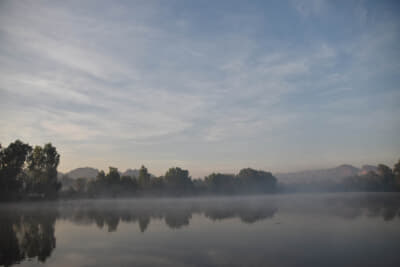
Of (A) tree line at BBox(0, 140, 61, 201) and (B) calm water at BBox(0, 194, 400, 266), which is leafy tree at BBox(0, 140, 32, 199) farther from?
(B) calm water at BBox(0, 194, 400, 266)

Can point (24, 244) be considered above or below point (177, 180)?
below

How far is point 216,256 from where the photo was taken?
1686 cm

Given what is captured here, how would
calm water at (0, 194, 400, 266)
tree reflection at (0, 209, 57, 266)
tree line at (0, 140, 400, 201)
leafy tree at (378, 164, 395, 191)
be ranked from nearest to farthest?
calm water at (0, 194, 400, 266) < tree reflection at (0, 209, 57, 266) < tree line at (0, 140, 400, 201) < leafy tree at (378, 164, 395, 191)

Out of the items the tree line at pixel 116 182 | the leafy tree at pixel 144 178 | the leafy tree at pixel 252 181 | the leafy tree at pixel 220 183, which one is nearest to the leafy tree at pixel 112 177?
the tree line at pixel 116 182

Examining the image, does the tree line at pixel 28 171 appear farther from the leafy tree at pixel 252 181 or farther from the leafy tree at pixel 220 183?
the leafy tree at pixel 252 181

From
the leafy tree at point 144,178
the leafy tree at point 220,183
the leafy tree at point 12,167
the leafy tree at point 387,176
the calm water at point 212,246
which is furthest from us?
the leafy tree at point 220,183

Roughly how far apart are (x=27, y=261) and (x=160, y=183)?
126m

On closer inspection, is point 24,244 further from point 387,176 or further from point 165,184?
point 387,176

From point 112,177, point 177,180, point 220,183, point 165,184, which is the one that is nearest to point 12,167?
point 112,177

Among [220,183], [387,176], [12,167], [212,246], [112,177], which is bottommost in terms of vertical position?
[212,246]

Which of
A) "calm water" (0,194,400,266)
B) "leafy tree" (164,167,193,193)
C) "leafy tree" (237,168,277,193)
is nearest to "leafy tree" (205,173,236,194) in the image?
"leafy tree" (237,168,277,193)

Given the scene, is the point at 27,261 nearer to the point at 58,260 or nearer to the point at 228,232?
the point at 58,260

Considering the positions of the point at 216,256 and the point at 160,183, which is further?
the point at 160,183

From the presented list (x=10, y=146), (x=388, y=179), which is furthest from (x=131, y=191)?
(x=388, y=179)
